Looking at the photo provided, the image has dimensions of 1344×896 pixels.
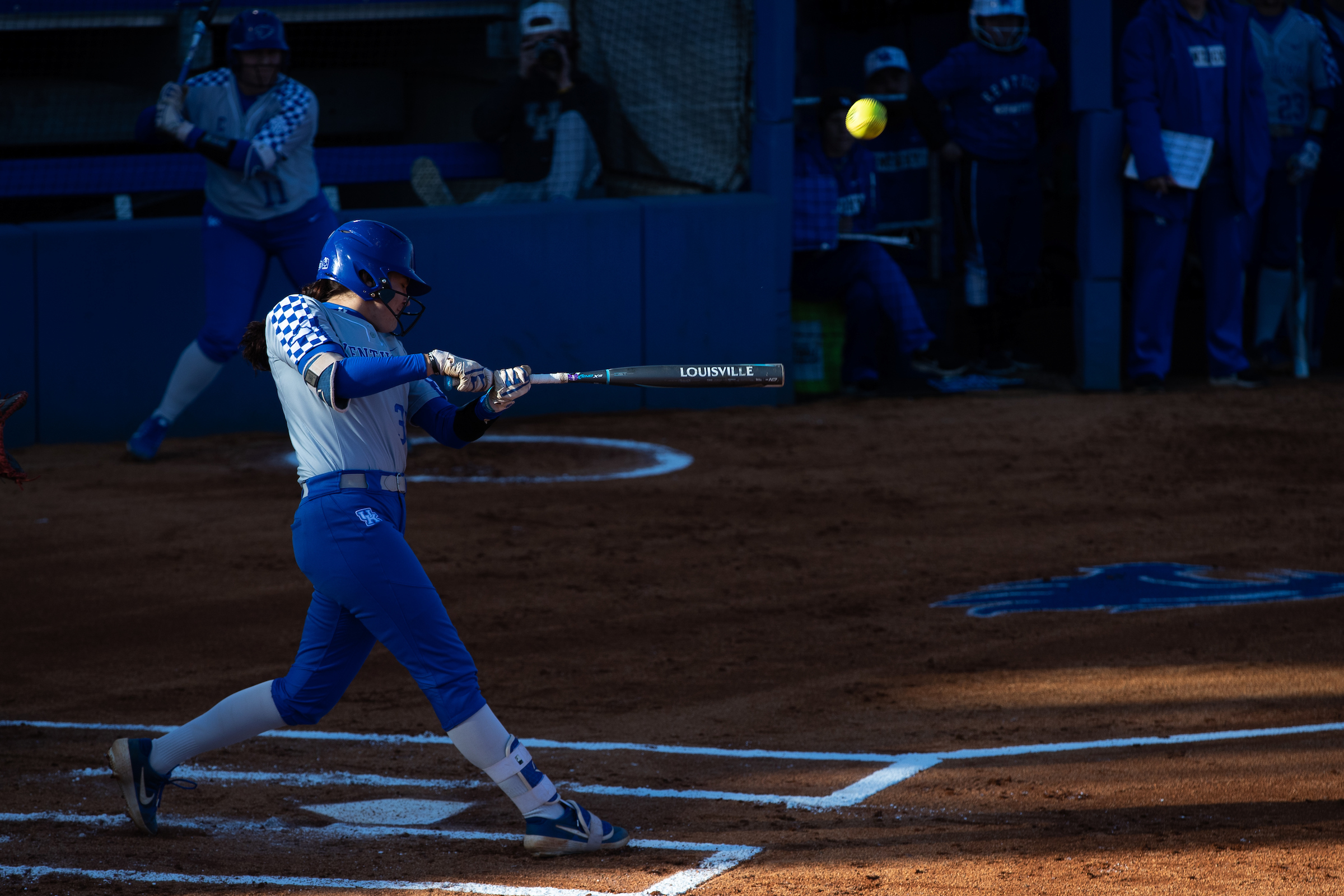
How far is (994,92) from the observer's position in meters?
12.6

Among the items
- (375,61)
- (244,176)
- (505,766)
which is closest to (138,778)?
(505,766)

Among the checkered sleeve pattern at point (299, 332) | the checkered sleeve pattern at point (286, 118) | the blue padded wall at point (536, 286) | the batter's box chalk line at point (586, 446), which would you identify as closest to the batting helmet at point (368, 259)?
the checkered sleeve pattern at point (299, 332)

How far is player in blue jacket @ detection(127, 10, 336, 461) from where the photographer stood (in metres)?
9.07

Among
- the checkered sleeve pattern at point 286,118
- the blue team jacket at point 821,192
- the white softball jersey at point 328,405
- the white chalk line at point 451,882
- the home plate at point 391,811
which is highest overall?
the checkered sleeve pattern at point 286,118

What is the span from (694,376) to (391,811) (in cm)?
150

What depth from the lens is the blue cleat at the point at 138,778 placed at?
13.9ft

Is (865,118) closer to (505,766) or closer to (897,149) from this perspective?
(505,766)

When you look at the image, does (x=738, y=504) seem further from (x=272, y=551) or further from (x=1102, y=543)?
(x=272, y=551)

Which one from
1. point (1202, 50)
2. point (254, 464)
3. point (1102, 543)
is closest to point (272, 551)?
point (254, 464)

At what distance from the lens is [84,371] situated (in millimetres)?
10438

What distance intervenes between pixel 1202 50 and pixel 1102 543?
521 centimetres

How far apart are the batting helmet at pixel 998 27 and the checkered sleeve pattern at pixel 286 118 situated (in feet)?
18.7

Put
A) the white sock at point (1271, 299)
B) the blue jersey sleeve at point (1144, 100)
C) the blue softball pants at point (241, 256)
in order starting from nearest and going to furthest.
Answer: the blue softball pants at point (241, 256) < the blue jersey sleeve at point (1144, 100) < the white sock at point (1271, 299)

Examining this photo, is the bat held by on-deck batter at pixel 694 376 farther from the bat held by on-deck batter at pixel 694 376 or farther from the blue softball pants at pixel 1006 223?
the blue softball pants at pixel 1006 223
